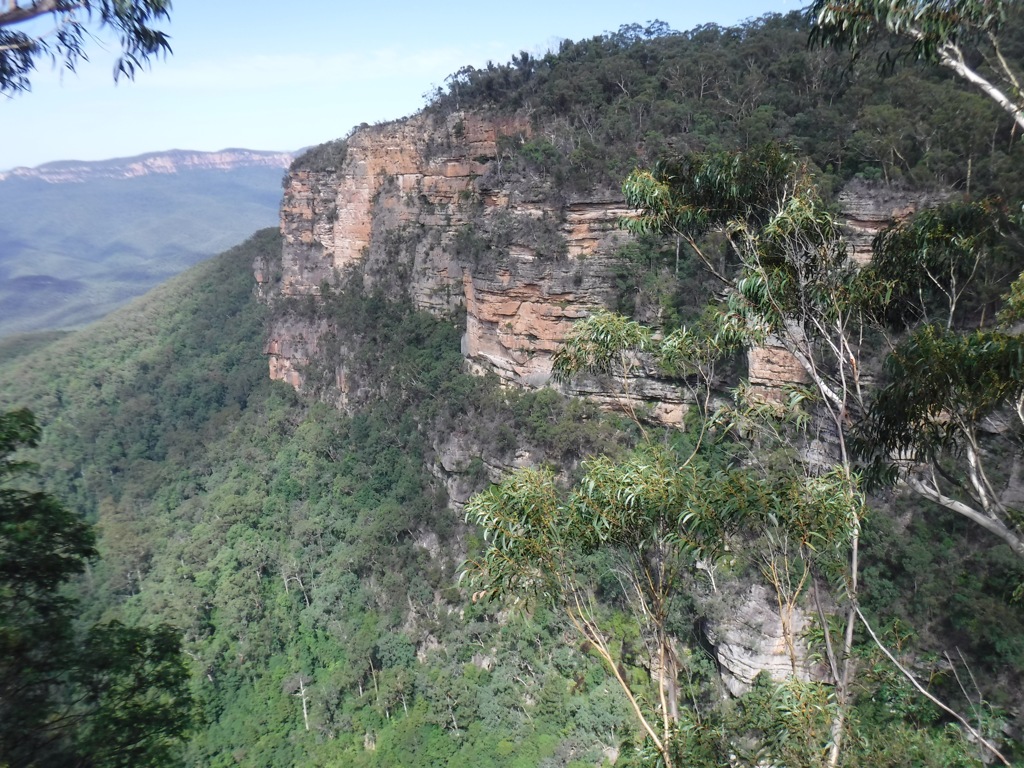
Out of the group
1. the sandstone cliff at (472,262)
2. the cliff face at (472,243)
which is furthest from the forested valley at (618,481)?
the cliff face at (472,243)

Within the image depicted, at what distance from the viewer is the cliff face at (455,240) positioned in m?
19.0

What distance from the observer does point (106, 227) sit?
155 m

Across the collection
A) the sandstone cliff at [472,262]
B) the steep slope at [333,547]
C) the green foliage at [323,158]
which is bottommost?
the steep slope at [333,547]

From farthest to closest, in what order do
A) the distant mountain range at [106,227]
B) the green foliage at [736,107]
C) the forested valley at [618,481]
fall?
the distant mountain range at [106,227]
the green foliage at [736,107]
the forested valley at [618,481]

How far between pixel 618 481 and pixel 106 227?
189 m

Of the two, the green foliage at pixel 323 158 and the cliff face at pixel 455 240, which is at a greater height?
the green foliage at pixel 323 158

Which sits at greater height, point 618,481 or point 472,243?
point 618,481

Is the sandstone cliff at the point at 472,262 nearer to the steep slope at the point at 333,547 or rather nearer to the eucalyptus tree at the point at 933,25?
the steep slope at the point at 333,547

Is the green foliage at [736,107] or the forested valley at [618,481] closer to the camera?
the forested valley at [618,481]

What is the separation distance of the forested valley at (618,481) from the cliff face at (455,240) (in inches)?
24.9

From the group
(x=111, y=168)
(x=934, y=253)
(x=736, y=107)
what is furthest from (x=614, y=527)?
(x=111, y=168)

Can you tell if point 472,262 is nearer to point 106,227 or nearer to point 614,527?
point 614,527

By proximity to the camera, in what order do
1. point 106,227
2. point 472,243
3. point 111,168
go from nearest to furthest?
point 472,243 < point 106,227 < point 111,168

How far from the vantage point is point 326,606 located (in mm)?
21109
